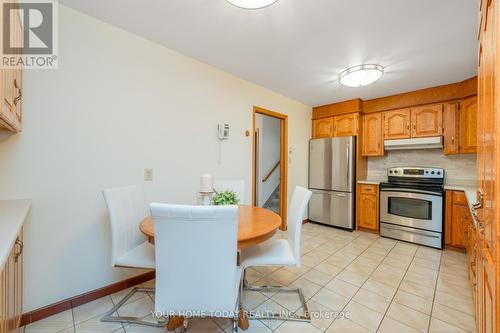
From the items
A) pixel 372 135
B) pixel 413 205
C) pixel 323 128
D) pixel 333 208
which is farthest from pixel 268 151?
pixel 413 205

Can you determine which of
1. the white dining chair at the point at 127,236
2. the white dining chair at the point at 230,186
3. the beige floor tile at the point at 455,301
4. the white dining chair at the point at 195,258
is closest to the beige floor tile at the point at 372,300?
the beige floor tile at the point at 455,301

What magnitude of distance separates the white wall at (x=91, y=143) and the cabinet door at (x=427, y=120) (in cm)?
326

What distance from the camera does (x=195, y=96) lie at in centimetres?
250

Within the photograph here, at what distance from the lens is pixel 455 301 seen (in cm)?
184

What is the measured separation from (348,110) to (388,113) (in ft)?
2.05

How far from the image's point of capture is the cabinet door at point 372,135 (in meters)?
3.72

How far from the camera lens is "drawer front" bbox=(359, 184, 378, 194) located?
362 centimetres

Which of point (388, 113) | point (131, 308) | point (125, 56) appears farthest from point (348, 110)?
point (131, 308)

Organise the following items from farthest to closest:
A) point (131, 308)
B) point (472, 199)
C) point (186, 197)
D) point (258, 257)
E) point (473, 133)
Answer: point (473, 133)
point (186, 197)
point (472, 199)
point (131, 308)
point (258, 257)

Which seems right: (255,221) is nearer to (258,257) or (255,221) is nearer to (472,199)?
(258,257)

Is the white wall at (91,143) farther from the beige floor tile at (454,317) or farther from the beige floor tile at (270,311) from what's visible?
the beige floor tile at (454,317)

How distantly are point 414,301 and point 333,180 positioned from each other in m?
2.24

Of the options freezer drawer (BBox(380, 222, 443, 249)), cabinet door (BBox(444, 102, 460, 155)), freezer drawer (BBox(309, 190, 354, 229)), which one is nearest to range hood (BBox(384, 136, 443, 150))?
cabinet door (BBox(444, 102, 460, 155))

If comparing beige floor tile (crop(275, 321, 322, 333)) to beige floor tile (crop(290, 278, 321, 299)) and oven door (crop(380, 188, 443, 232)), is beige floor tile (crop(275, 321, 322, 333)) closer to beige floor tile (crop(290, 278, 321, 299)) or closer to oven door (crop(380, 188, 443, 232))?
beige floor tile (crop(290, 278, 321, 299))
